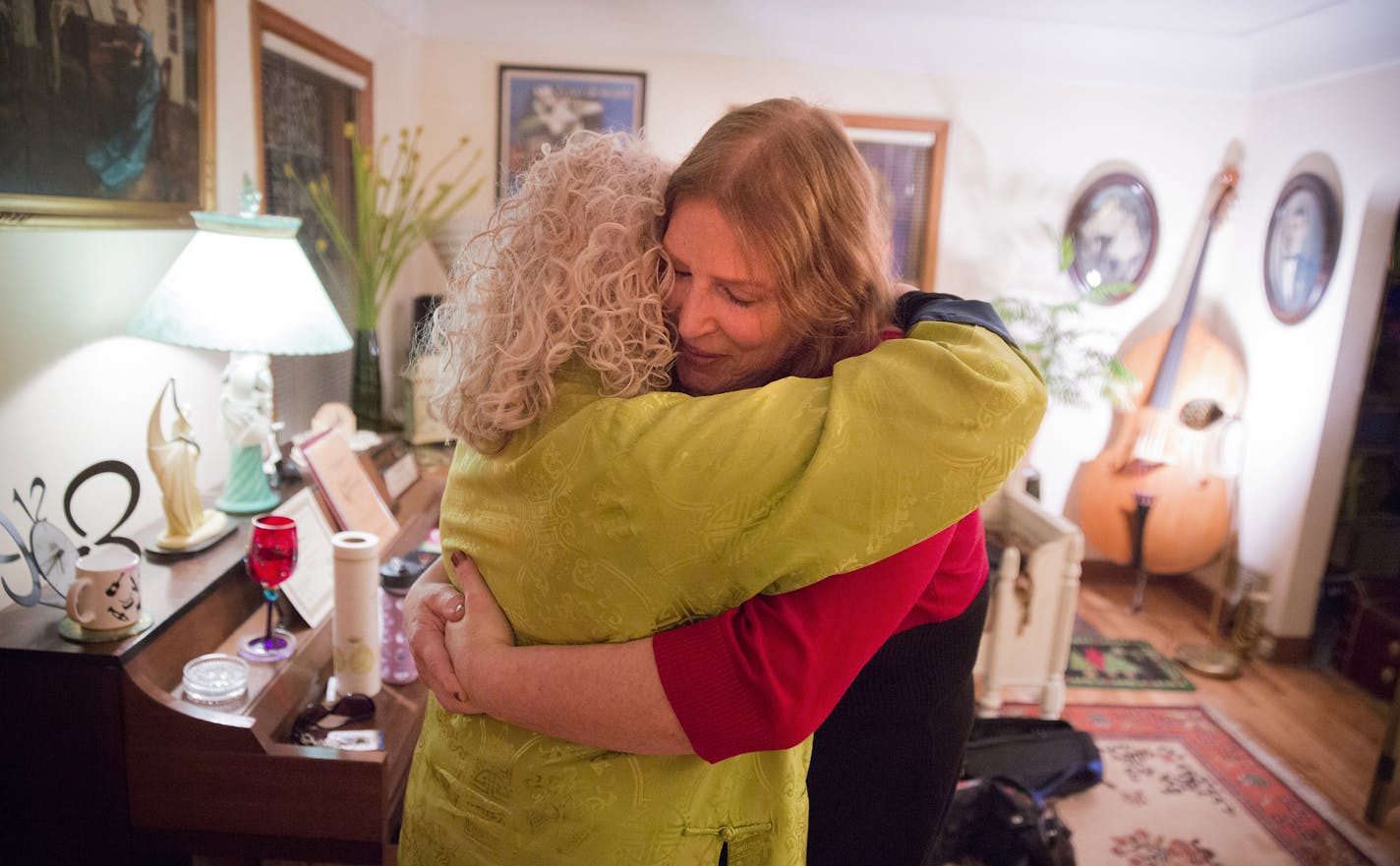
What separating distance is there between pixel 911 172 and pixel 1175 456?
166cm

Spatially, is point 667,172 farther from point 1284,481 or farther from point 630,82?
point 1284,481

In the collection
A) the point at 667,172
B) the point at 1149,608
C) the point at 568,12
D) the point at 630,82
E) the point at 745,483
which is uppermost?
the point at 568,12

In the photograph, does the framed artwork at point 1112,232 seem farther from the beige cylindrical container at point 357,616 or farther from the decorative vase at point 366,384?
the beige cylindrical container at point 357,616

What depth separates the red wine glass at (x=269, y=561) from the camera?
1486 mm

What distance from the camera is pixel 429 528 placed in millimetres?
2285

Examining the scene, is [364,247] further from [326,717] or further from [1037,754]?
[1037,754]

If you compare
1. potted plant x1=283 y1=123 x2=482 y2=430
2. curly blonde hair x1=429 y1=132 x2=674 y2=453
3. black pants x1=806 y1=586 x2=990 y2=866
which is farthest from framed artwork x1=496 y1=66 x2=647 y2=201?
black pants x1=806 y1=586 x2=990 y2=866

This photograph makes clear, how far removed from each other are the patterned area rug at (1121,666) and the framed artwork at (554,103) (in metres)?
2.83

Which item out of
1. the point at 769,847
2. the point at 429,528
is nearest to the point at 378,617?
the point at 429,528

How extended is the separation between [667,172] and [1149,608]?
3.98m

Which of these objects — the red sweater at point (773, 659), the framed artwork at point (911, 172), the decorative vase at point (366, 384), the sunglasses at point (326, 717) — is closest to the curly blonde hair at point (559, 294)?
the red sweater at point (773, 659)

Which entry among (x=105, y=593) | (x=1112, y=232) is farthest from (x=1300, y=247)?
(x=105, y=593)

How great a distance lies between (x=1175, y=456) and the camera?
383cm

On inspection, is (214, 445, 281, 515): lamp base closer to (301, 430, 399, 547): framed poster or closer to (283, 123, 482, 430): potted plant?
(301, 430, 399, 547): framed poster
